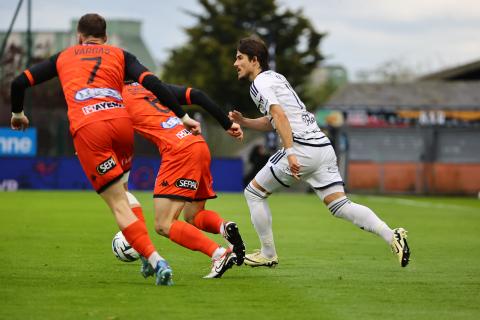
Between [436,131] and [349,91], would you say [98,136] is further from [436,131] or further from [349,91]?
[349,91]

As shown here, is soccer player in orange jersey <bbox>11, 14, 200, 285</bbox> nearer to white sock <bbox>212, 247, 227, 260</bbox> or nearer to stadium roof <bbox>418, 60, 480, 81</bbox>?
white sock <bbox>212, 247, 227, 260</bbox>

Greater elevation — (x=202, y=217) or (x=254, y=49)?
(x=254, y=49)

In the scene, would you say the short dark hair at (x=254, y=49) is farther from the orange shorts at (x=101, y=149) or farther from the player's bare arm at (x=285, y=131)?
the orange shorts at (x=101, y=149)

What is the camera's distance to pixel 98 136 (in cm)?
848

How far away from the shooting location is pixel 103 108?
28.2 ft

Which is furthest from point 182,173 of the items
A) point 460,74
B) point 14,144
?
point 460,74

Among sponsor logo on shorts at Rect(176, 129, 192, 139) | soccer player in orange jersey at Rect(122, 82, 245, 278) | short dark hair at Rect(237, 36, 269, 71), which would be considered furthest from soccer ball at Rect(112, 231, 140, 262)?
short dark hair at Rect(237, 36, 269, 71)

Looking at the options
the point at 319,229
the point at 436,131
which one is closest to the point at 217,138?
the point at 436,131

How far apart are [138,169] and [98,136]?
2580cm

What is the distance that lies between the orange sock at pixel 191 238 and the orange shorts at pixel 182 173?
30 cm

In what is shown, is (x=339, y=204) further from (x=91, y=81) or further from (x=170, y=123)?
(x=91, y=81)

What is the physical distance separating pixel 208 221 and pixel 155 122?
1.09 meters

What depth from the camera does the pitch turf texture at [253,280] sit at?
762cm

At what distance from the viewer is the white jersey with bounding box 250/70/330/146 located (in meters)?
10.0
